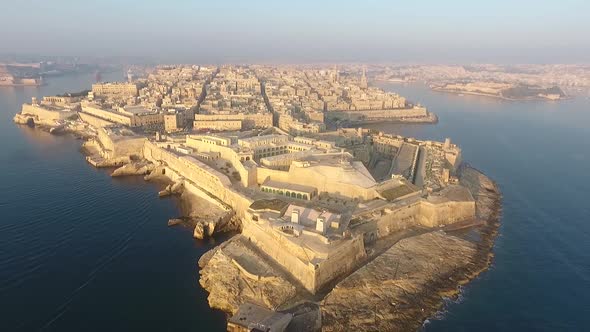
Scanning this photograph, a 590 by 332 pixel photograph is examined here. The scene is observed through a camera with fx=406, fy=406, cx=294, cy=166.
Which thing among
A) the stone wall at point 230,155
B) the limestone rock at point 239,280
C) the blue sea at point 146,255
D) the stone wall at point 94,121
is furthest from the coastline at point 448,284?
the stone wall at point 94,121

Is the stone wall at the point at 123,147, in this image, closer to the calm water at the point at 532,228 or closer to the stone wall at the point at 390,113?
the calm water at the point at 532,228

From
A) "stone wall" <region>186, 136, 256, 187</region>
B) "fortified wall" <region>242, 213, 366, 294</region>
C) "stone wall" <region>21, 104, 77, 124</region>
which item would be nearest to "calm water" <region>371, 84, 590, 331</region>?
"fortified wall" <region>242, 213, 366, 294</region>

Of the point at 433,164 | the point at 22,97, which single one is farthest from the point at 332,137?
the point at 22,97

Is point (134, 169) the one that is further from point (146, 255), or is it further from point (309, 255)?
point (309, 255)

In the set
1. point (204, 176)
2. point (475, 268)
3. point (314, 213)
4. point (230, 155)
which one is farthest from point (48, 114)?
point (475, 268)

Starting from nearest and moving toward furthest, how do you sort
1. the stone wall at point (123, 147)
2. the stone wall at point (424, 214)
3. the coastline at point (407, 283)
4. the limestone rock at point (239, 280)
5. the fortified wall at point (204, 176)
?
the coastline at point (407, 283), the limestone rock at point (239, 280), the stone wall at point (424, 214), the fortified wall at point (204, 176), the stone wall at point (123, 147)

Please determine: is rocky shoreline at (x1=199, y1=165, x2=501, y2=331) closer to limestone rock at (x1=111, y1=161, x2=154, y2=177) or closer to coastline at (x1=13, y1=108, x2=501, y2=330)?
coastline at (x1=13, y1=108, x2=501, y2=330)

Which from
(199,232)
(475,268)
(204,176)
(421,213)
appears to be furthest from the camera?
(204,176)
